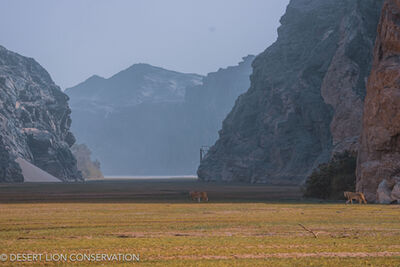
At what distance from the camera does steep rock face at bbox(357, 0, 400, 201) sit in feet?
149

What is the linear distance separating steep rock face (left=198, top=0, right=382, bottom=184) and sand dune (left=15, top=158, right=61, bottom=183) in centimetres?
4096

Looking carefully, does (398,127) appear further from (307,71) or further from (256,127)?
(256,127)

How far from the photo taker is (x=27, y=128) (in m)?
174

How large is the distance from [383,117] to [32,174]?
122 m

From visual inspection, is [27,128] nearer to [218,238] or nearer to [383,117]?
[383,117]

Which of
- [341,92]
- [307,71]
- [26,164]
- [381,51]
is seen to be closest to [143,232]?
[381,51]

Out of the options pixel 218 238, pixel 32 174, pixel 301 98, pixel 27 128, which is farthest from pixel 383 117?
pixel 27 128

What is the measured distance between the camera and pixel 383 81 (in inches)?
1860

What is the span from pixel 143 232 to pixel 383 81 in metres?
31.0

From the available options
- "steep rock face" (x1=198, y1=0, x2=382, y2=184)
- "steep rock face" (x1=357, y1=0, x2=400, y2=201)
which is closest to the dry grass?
"steep rock face" (x1=357, y1=0, x2=400, y2=201)

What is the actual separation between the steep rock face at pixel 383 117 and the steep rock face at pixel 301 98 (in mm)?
39130

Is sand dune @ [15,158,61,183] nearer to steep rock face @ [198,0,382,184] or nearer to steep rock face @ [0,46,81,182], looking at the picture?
steep rock face @ [0,46,81,182]

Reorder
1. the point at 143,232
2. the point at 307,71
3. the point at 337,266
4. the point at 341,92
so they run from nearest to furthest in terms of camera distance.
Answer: the point at 337,266 → the point at 143,232 → the point at 341,92 → the point at 307,71

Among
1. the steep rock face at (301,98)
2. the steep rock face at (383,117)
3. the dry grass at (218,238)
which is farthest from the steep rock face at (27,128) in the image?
the dry grass at (218,238)
